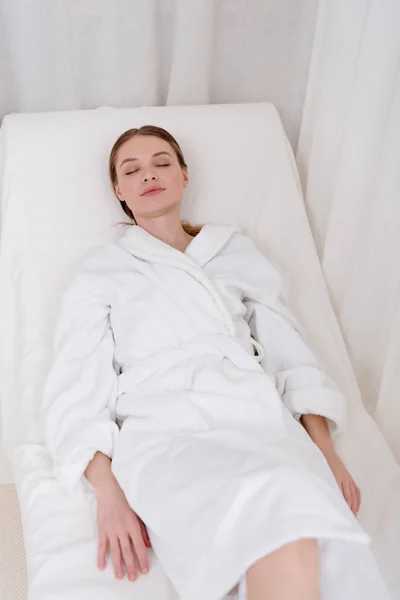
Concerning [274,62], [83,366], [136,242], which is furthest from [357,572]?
[274,62]

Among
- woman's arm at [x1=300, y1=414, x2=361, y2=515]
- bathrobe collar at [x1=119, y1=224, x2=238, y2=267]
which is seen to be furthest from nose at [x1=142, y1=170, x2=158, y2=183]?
woman's arm at [x1=300, y1=414, x2=361, y2=515]

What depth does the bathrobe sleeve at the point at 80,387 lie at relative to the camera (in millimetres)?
1133

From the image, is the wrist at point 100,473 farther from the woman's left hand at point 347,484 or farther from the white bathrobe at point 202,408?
the woman's left hand at point 347,484

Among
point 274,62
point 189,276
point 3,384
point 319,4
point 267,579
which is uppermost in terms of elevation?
point 319,4

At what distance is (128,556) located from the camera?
1.03 metres

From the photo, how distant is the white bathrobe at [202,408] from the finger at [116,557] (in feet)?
0.19

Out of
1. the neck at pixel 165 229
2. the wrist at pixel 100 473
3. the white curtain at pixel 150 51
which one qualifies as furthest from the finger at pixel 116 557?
the white curtain at pixel 150 51

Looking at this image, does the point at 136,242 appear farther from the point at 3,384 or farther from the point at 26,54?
the point at 26,54

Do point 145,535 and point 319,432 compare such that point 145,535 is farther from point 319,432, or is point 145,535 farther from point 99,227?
point 99,227

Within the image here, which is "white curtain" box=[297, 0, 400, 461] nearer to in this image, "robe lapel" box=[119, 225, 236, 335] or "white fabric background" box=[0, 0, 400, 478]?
"white fabric background" box=[0, 0, 400, 478]

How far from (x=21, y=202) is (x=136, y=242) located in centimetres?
35

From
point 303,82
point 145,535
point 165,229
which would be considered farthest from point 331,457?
point 303,82

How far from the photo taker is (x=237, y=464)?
1001 mm

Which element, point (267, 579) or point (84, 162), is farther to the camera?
point (84, 162)
